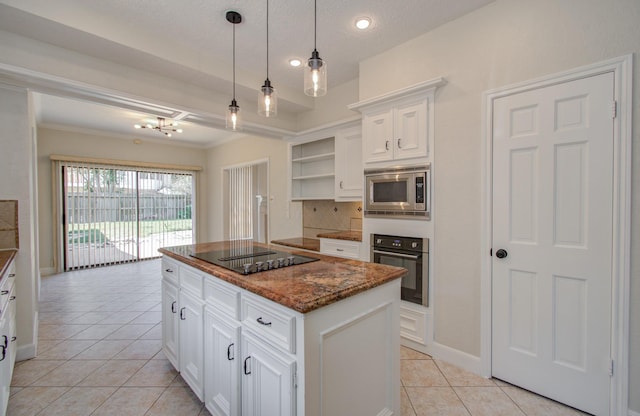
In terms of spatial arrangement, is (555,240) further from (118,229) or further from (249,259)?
(118,229)

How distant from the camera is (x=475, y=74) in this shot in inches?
85.7

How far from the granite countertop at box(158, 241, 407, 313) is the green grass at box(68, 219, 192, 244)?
546 centimetres

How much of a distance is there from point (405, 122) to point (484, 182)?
2.86ft

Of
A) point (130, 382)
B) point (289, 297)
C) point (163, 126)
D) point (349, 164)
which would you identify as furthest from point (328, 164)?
point (163, 126)

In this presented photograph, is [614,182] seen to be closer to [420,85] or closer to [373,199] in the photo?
[420,85]

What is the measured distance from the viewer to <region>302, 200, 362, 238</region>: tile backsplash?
3.73 meters

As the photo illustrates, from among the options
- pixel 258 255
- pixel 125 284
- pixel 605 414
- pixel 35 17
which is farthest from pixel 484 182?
pixel 125 284

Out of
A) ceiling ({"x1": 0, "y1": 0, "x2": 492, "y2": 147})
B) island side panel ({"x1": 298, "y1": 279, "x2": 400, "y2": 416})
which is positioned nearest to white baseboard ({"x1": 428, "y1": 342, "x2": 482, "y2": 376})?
island side panel ({"x1": 298, "y1": 279, "x2": 400, "y2": 416})

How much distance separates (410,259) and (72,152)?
6669 mm

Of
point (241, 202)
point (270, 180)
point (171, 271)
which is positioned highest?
point (270, 180)

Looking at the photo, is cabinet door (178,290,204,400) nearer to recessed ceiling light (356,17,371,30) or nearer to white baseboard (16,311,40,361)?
white baseboard (16,311,40,361)

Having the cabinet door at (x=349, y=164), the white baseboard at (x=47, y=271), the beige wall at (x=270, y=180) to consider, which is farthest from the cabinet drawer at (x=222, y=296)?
the white baseboard at (x=47, y=271)

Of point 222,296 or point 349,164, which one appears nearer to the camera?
point 222,296

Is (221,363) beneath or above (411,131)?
beneath
